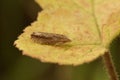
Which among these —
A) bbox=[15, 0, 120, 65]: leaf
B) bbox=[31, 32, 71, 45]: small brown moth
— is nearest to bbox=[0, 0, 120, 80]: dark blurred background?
bbox=[15, 0, 120, 65]: leaf

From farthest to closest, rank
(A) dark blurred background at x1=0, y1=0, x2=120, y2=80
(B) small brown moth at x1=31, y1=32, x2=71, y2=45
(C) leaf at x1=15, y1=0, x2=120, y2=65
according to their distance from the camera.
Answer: (A) dark blurred background at x1=0, y1=0, x2=120, y2=80, (B) small brown moth at x1=31, y1=32, x2=71, y2=45, (C) leaf at x1=15, y1=0, x2=120, y2=65

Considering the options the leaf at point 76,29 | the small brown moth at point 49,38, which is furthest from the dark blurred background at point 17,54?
the small brown moth at point 49,38

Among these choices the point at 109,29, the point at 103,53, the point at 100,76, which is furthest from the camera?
the point at 100,76

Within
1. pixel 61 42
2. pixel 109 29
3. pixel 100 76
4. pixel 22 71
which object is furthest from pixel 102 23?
pixel 22 71

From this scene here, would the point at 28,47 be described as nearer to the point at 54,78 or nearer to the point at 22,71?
the point at 22,71

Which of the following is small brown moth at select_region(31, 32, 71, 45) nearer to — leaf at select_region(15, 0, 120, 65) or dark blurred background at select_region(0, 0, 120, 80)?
leaf at select_region(15, 0, 120, 65)
